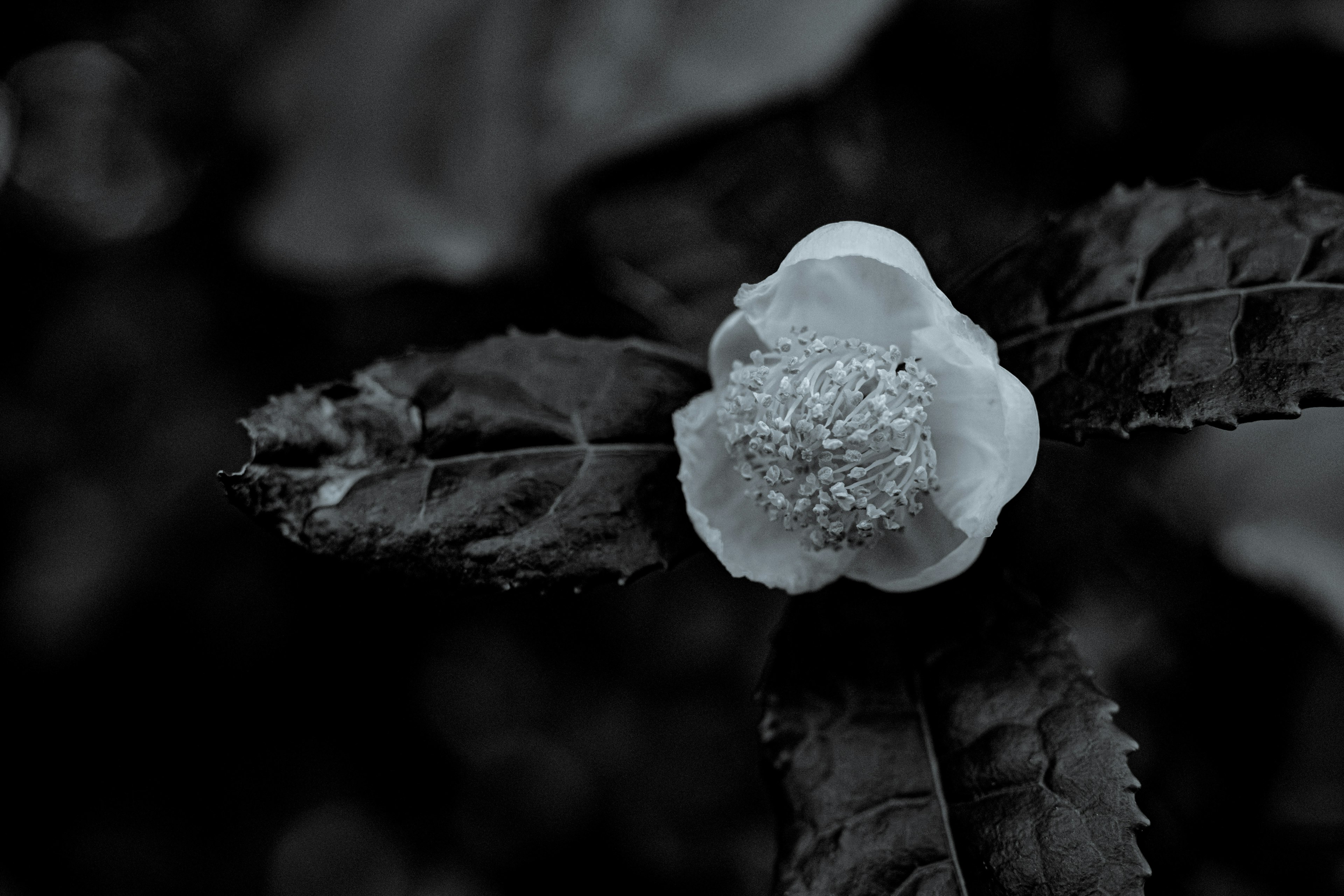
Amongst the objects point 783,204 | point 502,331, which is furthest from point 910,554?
point 502,331

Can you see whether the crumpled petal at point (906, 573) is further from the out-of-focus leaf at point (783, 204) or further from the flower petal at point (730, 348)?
the out-of-focus leaf at point (783, 204)

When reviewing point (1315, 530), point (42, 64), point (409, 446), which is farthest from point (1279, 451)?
point (42, 64)

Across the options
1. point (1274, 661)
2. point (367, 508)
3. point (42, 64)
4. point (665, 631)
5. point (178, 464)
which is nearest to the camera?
point (367, 508)

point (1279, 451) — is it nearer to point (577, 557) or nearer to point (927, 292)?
point (927, 292)

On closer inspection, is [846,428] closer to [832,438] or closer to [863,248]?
[832,438]

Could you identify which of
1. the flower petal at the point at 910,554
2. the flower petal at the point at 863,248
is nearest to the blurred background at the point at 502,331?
the flower petal at the point at 910,554

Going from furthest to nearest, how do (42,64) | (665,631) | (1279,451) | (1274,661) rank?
(42,64) → (665,631) → (1279,451) → (1274,661)

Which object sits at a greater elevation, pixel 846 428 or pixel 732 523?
pixel 846 428
